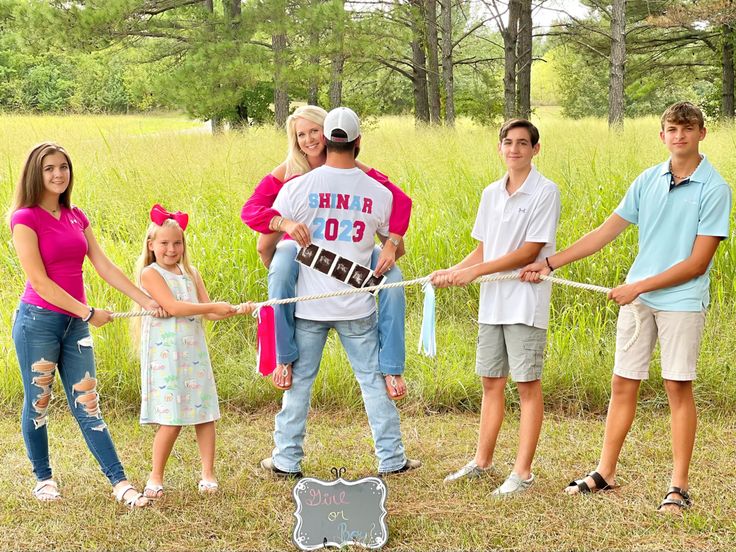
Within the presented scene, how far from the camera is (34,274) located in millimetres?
3002

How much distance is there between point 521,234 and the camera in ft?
10.6

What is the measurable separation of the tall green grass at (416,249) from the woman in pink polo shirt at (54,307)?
1379 mm

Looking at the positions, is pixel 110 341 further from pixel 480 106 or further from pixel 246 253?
pixel 480 106

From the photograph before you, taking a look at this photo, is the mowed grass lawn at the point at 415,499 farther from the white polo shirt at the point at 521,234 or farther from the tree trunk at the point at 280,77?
the tree trunk at the point at 280,77

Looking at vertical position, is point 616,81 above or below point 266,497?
above

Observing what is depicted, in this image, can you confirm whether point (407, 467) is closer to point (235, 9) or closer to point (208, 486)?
point (208, 486)

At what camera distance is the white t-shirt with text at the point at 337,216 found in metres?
3.21

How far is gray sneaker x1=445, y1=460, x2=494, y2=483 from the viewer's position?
3.50 m

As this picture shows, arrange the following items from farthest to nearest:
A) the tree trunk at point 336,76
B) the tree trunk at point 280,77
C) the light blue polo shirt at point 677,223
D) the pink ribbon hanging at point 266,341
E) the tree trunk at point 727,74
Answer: the tree trunk at point 727,74 < the tree trunk at point 336,76 < the tree trunk at point 280,77 < the pink ribbon hanging at point 266,341 < the light blue polo shirt at point 677,223

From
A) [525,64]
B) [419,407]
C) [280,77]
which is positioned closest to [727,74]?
[525,64]

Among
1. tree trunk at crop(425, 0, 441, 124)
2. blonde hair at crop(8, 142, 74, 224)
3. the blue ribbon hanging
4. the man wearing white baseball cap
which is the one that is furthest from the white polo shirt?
tree trunk at crop(425, 0, 441, 124)

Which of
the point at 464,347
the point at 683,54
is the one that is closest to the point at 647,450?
the point at 464,347

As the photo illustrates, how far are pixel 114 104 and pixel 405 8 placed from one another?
13.2 m

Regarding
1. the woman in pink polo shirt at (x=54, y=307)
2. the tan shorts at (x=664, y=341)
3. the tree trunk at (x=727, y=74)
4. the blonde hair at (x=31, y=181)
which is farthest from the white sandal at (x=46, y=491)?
the tree trunk at (x=727, y=74)
